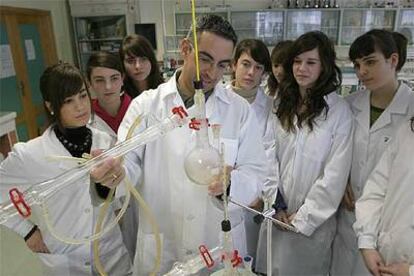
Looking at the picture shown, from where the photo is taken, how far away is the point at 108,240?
1.29 m

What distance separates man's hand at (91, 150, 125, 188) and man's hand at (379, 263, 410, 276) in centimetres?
99

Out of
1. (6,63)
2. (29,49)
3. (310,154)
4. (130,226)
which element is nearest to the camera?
(130,226)

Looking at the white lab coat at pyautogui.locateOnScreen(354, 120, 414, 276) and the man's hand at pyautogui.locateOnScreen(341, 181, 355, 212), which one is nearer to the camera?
the white lab coat at pyautogui.locateOnScreen(354, 120, 414, 276)

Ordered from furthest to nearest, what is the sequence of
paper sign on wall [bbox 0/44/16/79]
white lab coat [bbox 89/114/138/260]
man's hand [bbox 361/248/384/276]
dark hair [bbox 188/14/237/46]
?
paper sign on wall [bbox 0/44/16/79] < white lab coat [bbox 89/114/138/260] < man's hand [bbox 361/248/384/276] < dark hair [bbox 188/14/237/46]

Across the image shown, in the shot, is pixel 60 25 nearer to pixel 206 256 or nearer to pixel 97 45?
pixel 97 45

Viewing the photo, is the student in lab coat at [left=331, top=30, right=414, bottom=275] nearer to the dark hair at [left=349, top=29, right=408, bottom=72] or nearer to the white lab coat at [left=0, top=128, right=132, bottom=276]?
the dark hair at [left=349, top=29, right=408, bottom=72]

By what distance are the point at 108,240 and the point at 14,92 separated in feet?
11.8

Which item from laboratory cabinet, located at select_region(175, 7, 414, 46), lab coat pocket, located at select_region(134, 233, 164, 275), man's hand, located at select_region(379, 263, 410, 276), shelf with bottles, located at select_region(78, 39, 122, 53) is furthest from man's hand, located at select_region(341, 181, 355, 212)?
shelf with bottles, located at select_region(78, 39, 122, 53)

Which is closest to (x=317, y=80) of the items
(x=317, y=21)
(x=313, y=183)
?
(x=313, y=183)

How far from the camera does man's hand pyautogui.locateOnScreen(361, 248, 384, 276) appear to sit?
115cm

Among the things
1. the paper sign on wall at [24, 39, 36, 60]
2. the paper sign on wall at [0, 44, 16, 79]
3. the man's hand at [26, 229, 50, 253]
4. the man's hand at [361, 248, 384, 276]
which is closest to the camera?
Answer: the man's hand at [361, 248, 384, 276]

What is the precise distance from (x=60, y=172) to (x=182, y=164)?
0.50 meters

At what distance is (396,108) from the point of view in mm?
1446

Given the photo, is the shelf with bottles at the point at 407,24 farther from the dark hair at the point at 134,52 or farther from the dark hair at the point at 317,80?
the dark hair at the point at 134,52
